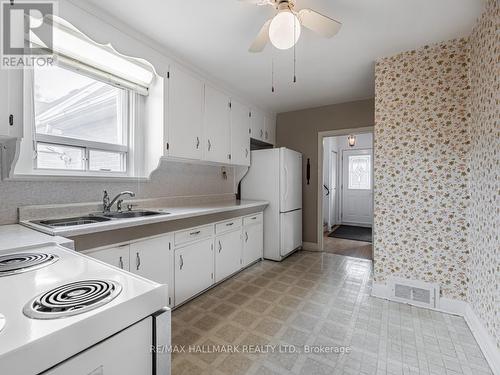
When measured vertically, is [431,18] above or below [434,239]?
above

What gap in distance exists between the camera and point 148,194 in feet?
8.41

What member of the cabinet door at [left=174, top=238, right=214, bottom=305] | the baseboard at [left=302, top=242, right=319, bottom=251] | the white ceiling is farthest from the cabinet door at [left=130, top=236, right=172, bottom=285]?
the baseboard at [left=302, top=242, right=319, bottom=251]

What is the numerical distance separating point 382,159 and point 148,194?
96.7 inches

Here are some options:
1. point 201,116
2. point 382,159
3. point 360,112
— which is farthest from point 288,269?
point 360,112

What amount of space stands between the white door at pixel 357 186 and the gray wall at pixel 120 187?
161 inches

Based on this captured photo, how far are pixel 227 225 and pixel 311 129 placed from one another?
2.36 meters

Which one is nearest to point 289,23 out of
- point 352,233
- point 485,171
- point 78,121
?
point 485,171

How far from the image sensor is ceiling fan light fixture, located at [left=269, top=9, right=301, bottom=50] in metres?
1.51

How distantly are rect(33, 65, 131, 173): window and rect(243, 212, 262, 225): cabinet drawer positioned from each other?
1.55m

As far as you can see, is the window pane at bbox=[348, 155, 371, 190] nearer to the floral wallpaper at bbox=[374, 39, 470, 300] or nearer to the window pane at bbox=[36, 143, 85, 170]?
the floral wallpaper at bbox=[374, 39, 470, 300]

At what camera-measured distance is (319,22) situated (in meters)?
1.65

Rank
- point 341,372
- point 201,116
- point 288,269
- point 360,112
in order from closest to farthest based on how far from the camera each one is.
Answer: point 341,372
point 201,116
point 288,269
point 360,112

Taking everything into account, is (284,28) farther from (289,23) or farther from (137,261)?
(137,261)

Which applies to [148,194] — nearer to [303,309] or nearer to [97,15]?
[97,15]
